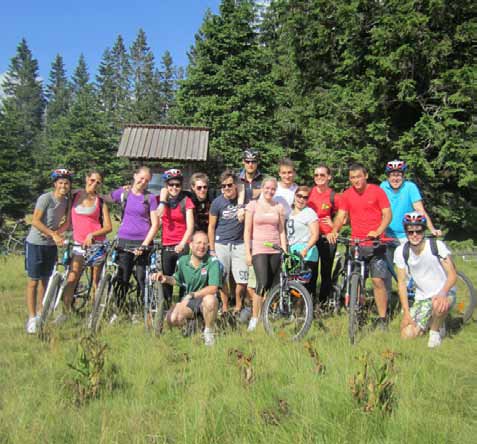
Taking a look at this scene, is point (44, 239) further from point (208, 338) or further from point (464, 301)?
point (464, 301)

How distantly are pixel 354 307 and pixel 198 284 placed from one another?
68.8 inches

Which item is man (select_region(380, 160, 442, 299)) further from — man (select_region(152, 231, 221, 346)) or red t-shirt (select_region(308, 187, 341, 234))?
man (select_region(152, 231, 221, 346))

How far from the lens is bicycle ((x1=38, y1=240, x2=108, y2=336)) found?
15.6 feet

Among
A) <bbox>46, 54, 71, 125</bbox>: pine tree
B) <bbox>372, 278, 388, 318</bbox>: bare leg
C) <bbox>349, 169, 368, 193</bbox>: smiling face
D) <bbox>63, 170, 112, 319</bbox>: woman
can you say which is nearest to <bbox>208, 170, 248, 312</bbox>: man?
<bbox>63, 170, 112, 319</bbox>: woman

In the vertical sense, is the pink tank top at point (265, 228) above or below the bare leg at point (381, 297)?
above

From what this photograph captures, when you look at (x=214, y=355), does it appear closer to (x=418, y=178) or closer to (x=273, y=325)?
(x=273, y=325)

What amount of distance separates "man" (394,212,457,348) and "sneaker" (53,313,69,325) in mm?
4025

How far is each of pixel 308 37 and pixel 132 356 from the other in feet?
48.4

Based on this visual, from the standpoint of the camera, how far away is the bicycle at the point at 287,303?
184 inches

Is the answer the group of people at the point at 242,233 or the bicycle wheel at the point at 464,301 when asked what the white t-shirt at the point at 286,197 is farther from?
the bicycle wheel at the point at 464,301

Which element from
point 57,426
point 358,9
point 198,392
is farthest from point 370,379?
point 358,9

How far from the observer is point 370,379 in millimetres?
3006

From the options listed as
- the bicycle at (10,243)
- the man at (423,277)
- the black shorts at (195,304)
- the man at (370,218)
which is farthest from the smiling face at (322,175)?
the bicycle at (10,243)

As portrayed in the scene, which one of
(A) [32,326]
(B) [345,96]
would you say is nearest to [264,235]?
(A) [32,326]
